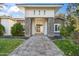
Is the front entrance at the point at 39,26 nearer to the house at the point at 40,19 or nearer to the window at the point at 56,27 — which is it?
the house at the point at 40,19

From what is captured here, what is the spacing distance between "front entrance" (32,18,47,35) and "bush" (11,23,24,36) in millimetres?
153

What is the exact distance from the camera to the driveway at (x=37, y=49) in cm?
371

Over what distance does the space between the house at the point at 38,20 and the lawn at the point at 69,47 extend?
14 cm

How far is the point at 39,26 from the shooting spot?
3.81 metres

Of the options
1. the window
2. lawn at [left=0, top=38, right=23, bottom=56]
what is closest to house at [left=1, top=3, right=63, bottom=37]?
the window

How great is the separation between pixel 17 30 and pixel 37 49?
0.36 meters

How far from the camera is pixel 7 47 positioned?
373 cm

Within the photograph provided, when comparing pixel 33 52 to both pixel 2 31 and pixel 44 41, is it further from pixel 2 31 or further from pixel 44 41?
pixel 2 31

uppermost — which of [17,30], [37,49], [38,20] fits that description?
[38,20]

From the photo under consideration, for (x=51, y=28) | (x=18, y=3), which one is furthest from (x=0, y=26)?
(x=51, y=28)

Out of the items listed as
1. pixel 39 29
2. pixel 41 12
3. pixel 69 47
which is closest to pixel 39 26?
pixel 39 29

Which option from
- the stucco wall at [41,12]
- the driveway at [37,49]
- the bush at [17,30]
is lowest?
the driveway at [37,49]

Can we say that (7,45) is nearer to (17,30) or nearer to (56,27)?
(17,30)

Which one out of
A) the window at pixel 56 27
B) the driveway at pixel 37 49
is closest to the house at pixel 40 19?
the window at pixel 56 27
